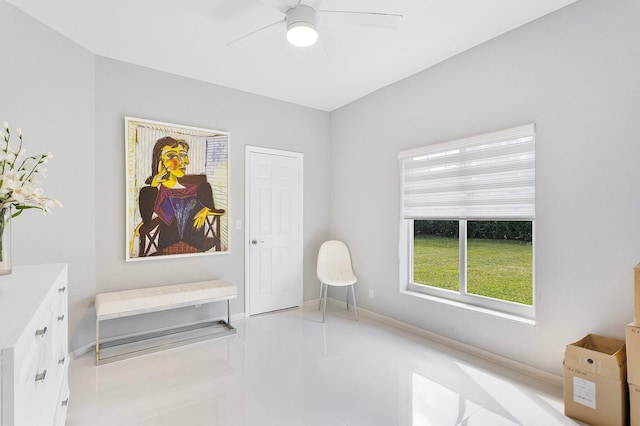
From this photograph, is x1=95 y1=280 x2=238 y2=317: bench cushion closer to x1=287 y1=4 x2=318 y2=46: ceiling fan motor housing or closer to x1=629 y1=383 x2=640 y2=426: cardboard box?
x1=287 y1=4 x2=318 y2=46: ceiling fan motor housing

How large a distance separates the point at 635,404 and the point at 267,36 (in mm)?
3519

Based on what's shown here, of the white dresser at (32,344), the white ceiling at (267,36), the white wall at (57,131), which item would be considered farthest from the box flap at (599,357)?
the white wall at (57,131)

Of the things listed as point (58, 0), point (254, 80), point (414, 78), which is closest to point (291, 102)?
point (254, 80)

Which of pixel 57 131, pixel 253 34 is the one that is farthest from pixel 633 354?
pixel 57 131

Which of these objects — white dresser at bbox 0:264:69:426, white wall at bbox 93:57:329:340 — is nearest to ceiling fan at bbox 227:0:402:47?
white wall at bbox 93:57:329:340

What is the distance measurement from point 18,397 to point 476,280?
4.13 meters

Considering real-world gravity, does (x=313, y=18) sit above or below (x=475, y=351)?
above

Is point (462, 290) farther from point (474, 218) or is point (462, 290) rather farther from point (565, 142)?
point (565, 142)

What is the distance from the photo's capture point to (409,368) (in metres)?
2.65

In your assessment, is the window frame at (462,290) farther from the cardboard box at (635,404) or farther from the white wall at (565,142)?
the cardboard box at (635,404)

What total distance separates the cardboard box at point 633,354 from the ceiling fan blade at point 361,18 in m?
2.32

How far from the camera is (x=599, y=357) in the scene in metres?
1.90

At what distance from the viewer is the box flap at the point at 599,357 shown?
1.84 meters

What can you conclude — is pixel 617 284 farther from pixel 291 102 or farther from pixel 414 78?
pixel 291 102
